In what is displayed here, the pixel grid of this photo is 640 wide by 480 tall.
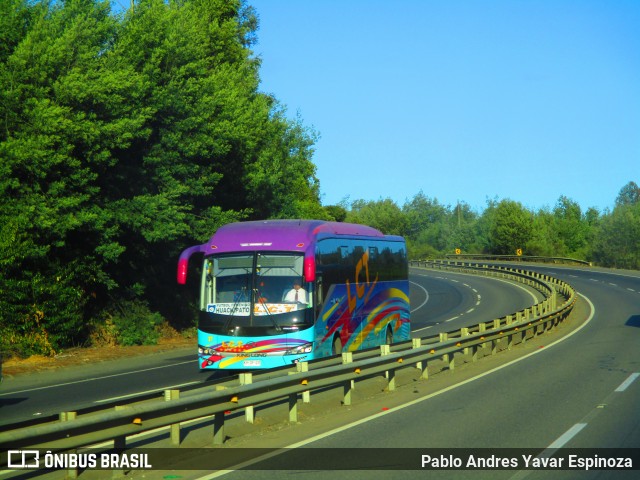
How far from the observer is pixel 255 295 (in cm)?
1736

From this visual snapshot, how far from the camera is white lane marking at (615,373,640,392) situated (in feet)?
51.0

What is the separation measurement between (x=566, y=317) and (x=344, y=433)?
29.8 meters

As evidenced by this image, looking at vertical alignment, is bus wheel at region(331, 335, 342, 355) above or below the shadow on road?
above

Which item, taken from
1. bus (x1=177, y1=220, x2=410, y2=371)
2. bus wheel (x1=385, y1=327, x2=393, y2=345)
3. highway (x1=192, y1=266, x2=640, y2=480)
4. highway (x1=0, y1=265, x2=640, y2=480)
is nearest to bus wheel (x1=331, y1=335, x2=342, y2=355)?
bus (x1=177, y1=220, x2=410, y2=371)

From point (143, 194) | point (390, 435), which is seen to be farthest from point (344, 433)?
point (143, 194)

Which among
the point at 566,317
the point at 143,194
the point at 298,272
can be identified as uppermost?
the point at 143,194

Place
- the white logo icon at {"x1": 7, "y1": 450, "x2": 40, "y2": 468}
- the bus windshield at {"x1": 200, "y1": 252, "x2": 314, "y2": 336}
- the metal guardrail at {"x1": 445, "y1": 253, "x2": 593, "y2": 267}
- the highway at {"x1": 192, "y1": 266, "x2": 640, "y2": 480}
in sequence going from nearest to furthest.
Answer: the white logo icon at {"x1": 7, "y1": 450, "x2": 40, "y2": 468} → the highway at {"x1": 192, "y1": 266, "x2": 640, "y2": 480} → the bus windshield at {"x1": 200, "y1": 252, "x2": 314, "y2": 336} → the metal guardrail at {"x1": 445, "y1": 253, "x2": 593, "y2": 267}

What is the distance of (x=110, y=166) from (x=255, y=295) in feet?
41.6

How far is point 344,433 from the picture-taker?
36.7 ft

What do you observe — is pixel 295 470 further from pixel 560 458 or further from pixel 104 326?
pixel 104 326

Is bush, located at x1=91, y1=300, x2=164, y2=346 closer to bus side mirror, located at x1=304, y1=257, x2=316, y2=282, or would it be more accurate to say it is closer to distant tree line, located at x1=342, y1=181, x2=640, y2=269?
bus side mirror, located at x1=304, y1=257, x2=316, y2=282

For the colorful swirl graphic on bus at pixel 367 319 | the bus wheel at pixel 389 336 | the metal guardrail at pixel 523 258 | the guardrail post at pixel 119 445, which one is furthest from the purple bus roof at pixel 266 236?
the metal guardrail at pixel 523 258

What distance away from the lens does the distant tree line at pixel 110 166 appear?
23.8 meters

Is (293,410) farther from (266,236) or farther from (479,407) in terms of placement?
(266,236)
